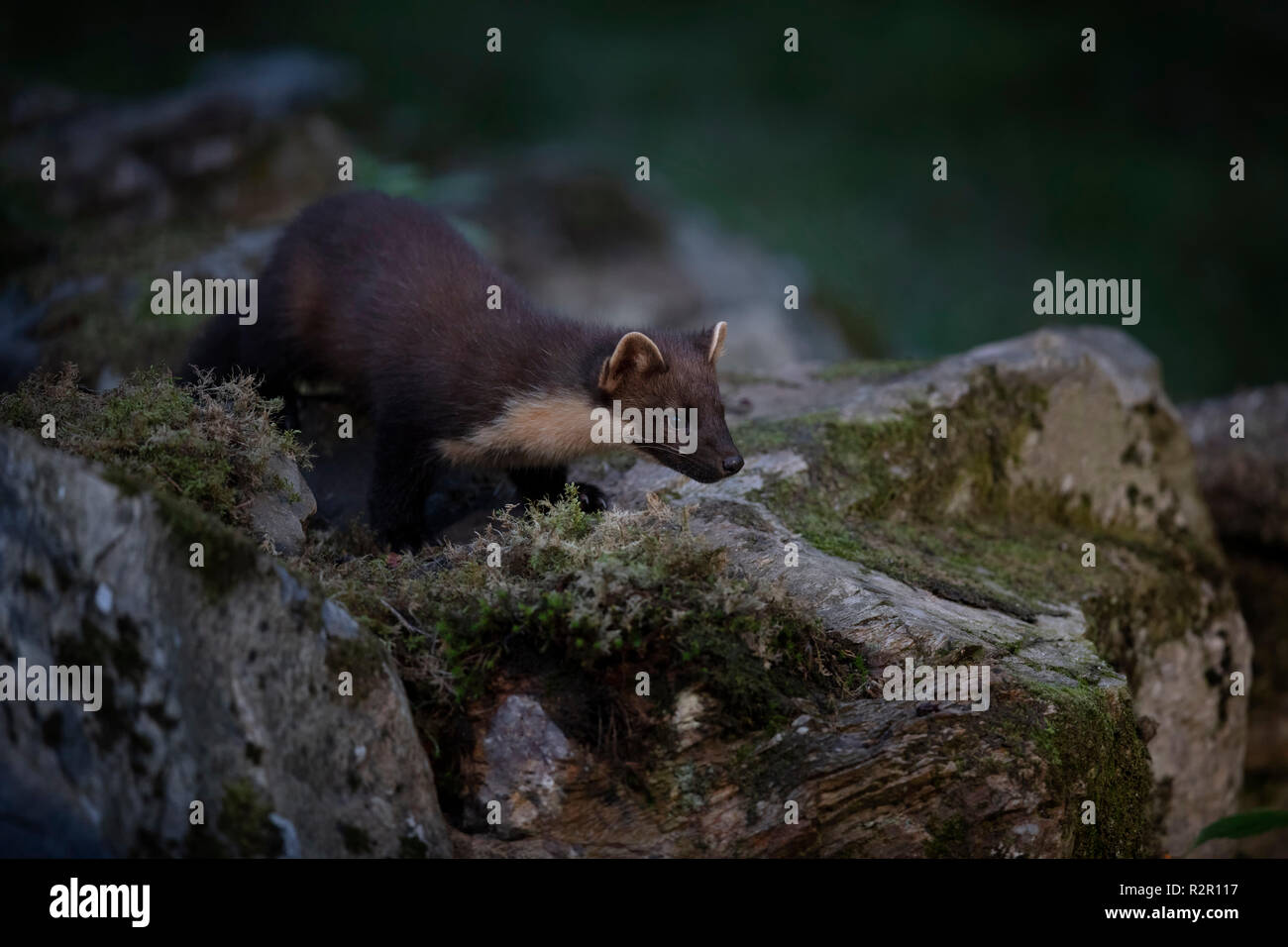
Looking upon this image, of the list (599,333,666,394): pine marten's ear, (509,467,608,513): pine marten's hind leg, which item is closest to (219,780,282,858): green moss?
(599,333,666,394): pine marten's ear

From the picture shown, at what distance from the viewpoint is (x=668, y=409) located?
5.51 m

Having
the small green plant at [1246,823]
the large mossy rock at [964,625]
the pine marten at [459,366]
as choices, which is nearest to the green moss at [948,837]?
the large mossy rock at [964,625]

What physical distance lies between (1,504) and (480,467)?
9.41 feet

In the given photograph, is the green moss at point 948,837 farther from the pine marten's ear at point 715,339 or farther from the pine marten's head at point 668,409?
the pine marten's ear at point 715,339

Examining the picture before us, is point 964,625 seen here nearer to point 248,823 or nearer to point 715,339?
point 715,339

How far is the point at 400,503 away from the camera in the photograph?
579 cm

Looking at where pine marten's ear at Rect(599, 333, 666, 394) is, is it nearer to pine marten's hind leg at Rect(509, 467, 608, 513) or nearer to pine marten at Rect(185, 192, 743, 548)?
pine marten at Rect(185, 192, 743, 548)

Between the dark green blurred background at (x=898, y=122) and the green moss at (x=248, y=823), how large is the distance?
39.4ft

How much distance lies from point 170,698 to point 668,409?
284 centimetres

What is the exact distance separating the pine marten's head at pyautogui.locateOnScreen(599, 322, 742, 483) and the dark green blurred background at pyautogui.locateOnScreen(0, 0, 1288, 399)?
9175mm

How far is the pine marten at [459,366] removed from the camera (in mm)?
5547

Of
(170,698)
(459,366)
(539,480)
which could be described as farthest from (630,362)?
(170,698)

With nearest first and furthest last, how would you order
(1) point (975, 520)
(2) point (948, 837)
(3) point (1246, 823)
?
(3) point (1246, 823) → (2) point (948, 837) → (1) point (975, 520)

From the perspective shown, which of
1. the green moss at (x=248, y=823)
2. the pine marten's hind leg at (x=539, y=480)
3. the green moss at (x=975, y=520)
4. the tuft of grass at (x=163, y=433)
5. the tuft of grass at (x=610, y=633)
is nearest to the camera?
the green moss at (x=248, y=823)
